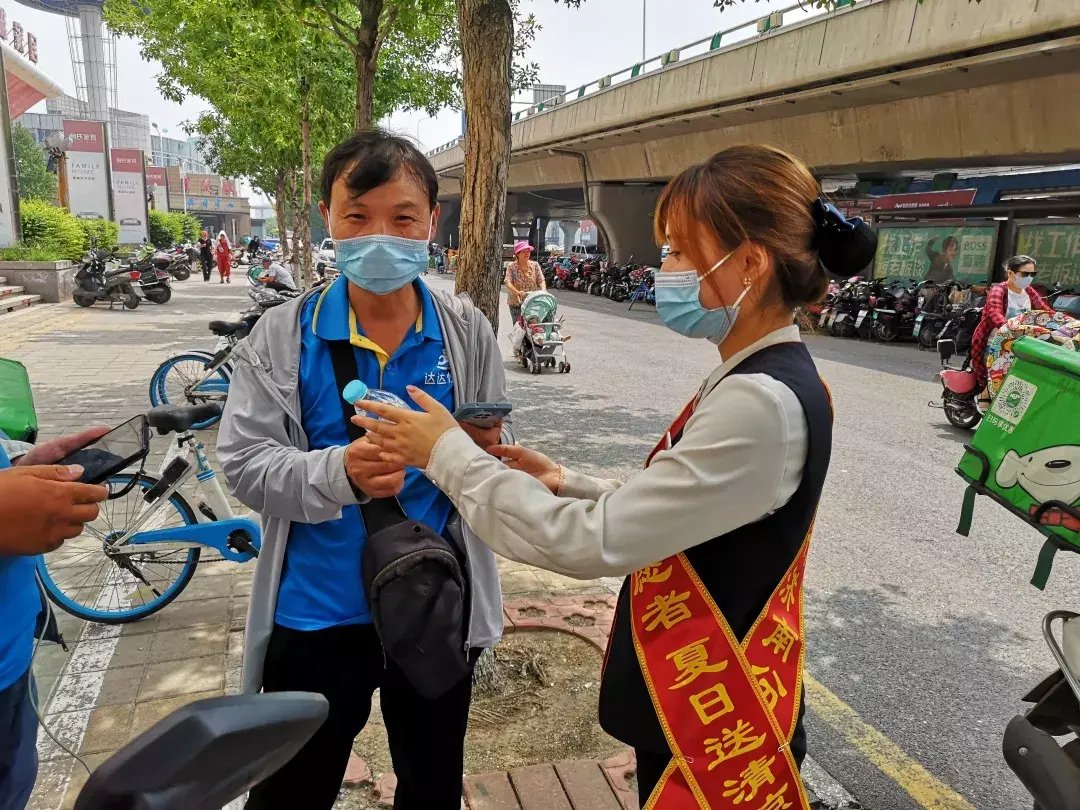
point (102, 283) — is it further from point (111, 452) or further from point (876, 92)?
point (111, 452)

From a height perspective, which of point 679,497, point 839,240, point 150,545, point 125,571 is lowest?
point 125,571

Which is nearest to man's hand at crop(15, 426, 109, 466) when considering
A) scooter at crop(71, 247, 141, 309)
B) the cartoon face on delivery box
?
the cartoon face on delivery box

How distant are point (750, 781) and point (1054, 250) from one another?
18.4 metres

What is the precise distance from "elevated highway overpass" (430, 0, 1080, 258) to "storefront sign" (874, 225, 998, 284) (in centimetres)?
323

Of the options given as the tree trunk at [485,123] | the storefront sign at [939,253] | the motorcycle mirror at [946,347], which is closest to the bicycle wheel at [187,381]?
the tree trunk at [485,123]

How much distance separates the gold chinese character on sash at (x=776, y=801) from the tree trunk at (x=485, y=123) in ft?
7.62

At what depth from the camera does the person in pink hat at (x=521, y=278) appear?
10812 millimetres

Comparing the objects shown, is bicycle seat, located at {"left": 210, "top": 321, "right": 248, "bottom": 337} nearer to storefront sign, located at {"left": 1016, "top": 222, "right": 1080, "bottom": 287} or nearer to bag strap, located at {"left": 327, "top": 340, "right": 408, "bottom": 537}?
bag strap, located at {"left": 327, "top": 340, "right": 408, "bottom": 537}

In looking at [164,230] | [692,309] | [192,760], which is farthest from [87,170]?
[192,760]

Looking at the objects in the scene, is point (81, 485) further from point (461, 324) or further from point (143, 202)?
point (143, 202)

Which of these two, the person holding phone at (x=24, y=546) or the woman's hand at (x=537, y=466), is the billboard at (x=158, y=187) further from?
the woman's hand at (x=537, y=466)

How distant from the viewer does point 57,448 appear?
1520 mm

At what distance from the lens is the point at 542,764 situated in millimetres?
2527

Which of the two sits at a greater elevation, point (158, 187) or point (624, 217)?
point (158, 187)
